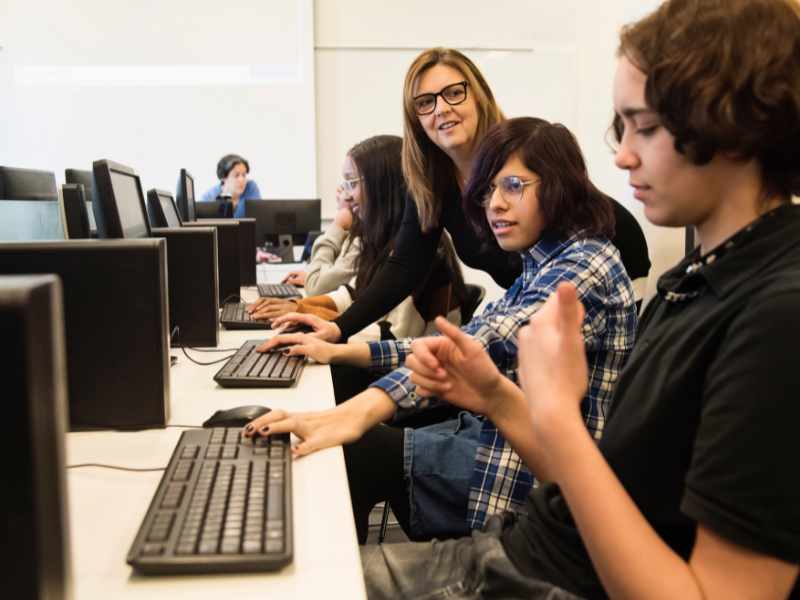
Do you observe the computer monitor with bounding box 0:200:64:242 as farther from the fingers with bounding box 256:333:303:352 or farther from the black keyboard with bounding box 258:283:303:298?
the black keyboard with bounding box 258:283:303:298

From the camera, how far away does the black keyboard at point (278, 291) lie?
9.19 feet

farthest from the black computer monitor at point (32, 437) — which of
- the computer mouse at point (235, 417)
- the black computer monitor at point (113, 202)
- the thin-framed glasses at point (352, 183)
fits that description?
the thin-framed glasses at point (352, 183)

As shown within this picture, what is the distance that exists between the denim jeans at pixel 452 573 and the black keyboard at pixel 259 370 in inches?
20.8

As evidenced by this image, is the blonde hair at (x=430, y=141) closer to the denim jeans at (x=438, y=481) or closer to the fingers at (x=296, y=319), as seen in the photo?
the fingers at (x=296, y=319)

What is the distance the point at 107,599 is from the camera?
0.64m

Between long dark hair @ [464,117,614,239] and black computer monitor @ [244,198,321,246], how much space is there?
2.92m

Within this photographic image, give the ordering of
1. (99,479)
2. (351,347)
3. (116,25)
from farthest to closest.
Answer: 1. (116,25)
2. (351,347)
3. (99,479)

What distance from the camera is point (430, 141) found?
2066mm

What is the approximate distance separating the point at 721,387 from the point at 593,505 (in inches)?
6.0

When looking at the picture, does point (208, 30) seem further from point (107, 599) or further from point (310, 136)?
point (107, 599)

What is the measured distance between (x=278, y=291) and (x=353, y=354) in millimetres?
1356

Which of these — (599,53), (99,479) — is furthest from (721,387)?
(599,53)

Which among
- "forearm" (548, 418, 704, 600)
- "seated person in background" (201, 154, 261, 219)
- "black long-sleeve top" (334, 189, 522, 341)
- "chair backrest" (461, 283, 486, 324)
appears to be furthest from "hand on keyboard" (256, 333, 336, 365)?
"seated person in background" (201, 154, 261, 219)

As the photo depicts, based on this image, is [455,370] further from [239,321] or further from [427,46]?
[427,46]
